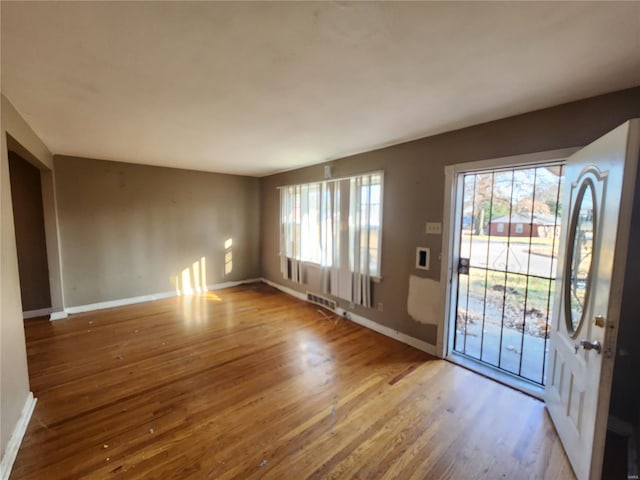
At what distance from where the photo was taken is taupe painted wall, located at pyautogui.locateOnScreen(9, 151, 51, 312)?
11.9ft

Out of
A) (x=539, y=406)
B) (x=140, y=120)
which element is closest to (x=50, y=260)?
(x=140, y=120)

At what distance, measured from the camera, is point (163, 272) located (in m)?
4.72

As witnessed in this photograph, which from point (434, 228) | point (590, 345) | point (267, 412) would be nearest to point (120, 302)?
point (267, 412)

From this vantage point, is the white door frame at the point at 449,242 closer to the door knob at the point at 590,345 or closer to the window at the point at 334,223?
the window at the point at 334,223

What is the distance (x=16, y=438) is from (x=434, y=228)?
3559 mm

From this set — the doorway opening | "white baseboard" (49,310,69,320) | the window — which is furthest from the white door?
"white baseboard" (49,310,69,320)

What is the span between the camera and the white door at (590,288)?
4.11ft

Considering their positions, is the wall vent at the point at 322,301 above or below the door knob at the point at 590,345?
below

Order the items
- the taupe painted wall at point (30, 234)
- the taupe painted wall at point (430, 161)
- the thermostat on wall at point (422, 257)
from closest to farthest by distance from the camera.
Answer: the taupe painted wall at point (430, 161) → the thermostat on wall at point (422, 257) → the taupe painted wall at point (30, 234)

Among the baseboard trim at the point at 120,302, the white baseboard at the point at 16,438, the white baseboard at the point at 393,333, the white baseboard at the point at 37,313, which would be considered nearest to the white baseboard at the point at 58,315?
the baseboard trim at the point at 120,302

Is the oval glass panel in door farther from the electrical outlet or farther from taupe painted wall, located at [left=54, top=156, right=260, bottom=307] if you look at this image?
taupe painted wall, located at [left=54, top=156, right=260, bottom=307]

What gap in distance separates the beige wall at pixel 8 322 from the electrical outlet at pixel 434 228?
3.34 m

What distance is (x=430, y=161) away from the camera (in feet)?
9.20

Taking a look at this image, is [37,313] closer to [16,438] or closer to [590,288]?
[16,438]
